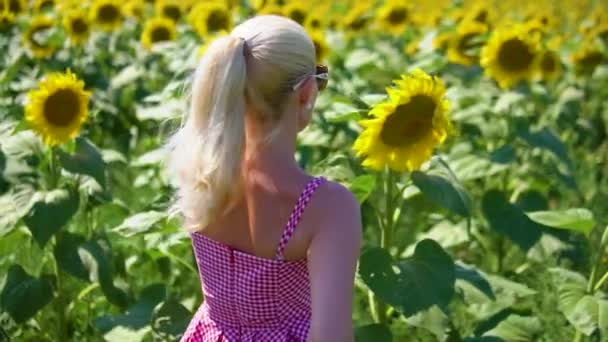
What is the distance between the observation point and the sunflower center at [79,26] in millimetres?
5254

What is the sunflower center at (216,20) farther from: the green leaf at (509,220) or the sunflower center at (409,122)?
the sunflower center at (409,122)

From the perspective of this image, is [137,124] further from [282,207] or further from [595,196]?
[282,207]

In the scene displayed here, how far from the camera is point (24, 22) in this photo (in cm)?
574

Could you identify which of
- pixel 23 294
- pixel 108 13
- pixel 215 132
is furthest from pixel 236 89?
pixel 108 13


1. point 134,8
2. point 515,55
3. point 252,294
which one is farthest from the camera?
point 134,8

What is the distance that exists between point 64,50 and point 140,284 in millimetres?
2171

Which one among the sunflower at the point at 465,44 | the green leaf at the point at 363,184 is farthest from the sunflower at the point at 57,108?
the sunflower at the point at 465,44

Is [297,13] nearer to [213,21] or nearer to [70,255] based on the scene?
[213,21]

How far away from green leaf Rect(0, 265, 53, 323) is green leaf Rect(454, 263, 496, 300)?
1077 millimetres

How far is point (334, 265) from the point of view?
6.07 ft

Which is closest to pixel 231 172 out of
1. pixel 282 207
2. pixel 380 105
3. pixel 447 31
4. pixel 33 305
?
pixel 282 207

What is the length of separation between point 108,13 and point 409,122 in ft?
10.9

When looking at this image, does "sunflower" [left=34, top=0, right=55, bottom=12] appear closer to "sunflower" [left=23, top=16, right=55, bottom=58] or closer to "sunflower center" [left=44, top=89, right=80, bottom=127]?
"sunflower" [left=23, top=16, right=55, bottom=58]

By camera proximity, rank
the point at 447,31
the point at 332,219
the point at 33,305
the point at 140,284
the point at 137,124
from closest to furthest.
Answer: the point at 332,219 < the point at 33,305 < the point at 140,284 < the point at 447,31 < the point at 137,124
